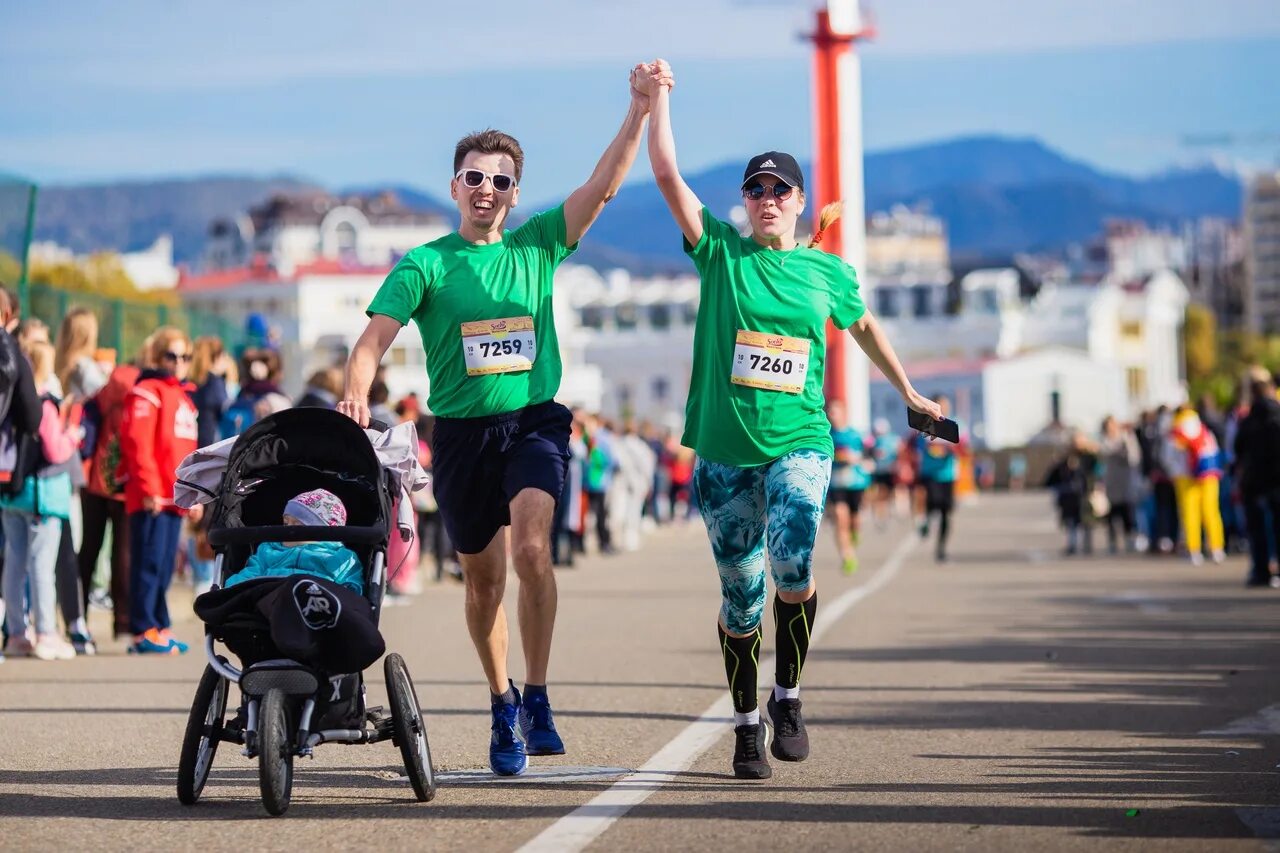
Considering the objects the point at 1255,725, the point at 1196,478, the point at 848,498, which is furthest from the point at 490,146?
the point at 1196,478

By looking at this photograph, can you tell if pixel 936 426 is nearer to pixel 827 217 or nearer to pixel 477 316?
pixel 827 217

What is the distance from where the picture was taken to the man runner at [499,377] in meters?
8.23

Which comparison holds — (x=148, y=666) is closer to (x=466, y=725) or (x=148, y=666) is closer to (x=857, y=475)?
(x=466, y=725)

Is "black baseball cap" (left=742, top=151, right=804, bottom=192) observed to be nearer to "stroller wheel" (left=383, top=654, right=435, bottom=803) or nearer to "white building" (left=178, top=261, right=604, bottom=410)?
"stroller wheel" (left=383, top=654, right=435, bottom=803)

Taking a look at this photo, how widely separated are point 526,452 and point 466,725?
213 cm

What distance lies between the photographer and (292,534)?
7566 millimetres

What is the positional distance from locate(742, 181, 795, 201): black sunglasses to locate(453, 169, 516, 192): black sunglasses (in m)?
0.81

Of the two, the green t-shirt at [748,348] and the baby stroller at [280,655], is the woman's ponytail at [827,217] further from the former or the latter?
the baby stroller at [280,655]

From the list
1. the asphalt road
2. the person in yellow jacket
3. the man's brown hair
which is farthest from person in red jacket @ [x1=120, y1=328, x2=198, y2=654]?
the person in yellow jacket

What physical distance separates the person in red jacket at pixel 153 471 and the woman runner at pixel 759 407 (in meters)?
6.55

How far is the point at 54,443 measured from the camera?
13742 mm

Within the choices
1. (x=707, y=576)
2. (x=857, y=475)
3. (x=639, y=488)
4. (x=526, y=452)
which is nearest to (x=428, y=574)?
(x=707, y=576)

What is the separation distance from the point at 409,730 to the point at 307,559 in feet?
2.02

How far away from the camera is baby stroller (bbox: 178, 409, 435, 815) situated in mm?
7238
